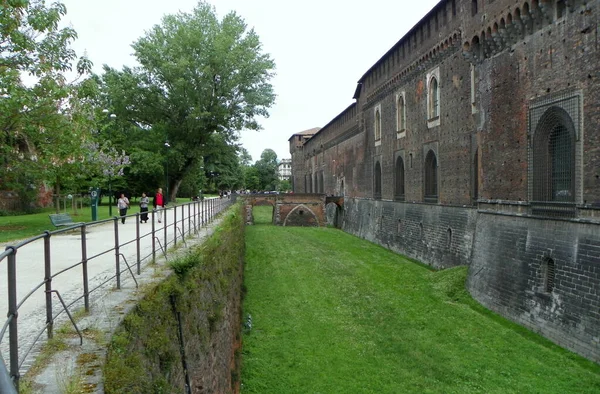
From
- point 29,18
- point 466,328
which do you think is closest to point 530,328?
point 466,328

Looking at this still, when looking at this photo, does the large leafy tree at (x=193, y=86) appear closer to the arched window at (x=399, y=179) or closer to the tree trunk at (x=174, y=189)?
the tree trunk at (x=174, y=189)

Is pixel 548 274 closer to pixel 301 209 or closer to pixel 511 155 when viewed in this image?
pixel 511 155

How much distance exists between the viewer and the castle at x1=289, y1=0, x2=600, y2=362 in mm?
10328

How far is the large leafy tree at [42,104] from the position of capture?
13754 mm

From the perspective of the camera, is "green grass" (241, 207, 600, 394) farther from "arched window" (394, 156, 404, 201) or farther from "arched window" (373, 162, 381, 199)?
"arched window" (373, 162, 381, 199)

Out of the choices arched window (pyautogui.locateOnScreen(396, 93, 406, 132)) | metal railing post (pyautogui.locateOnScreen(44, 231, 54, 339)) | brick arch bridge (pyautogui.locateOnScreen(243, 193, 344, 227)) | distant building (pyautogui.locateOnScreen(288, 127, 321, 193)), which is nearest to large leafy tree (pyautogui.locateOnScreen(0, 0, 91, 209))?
metal railing post (pyautogui.locateOnScreen(44, 231, 54, 339))

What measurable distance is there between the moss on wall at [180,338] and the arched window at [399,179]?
17.1m

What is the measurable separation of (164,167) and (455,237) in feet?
66.3

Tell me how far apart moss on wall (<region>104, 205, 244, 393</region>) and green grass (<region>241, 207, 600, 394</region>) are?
1.90 meters

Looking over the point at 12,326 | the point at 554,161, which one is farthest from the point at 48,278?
the point at 554,161

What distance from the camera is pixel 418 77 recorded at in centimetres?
2220

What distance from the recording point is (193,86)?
29.3m

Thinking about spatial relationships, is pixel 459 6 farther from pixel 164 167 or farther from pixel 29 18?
pixel 164 167

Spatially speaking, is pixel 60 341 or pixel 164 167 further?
pixel 164 167
